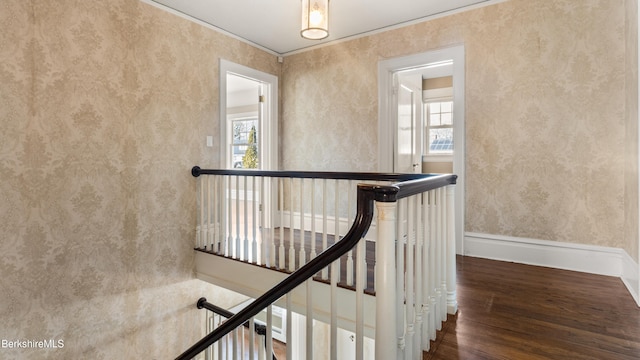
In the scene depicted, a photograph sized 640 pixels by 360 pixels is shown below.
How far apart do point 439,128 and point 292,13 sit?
311cm

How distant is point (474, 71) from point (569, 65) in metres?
0.74

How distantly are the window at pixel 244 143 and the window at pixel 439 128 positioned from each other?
10.9 ft

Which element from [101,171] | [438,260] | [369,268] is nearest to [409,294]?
[438,260]

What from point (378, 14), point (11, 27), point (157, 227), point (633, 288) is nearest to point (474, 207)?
point (633, 288)

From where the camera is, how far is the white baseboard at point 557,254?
254 cm

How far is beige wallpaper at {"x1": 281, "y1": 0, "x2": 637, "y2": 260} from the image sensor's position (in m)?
2.60

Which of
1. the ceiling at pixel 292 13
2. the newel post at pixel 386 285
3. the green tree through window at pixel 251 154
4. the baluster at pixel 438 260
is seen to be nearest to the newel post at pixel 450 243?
the baluster at pixel 438 260

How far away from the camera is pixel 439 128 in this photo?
17.3 ft

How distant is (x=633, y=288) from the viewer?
221 cm

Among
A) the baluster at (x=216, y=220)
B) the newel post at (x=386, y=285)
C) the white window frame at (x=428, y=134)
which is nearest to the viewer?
the newel post at (x=386, y=285)

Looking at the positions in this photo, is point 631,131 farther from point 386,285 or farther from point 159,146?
point 159,146

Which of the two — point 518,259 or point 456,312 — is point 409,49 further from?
point 456,312

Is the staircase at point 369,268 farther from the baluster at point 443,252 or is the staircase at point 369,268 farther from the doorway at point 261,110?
the doorway at point 261,110

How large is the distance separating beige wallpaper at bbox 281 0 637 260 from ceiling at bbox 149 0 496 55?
16cm
